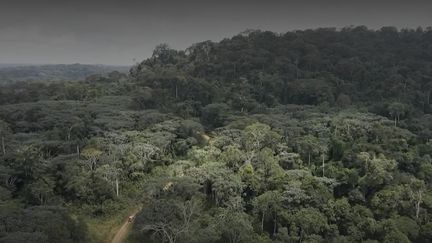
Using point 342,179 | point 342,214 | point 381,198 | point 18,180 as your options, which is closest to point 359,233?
point 342,214

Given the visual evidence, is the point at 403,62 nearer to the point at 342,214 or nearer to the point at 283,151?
the point at 283,151

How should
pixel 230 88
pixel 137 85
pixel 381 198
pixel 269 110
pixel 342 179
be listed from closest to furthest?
pixel 381 198
pixel 342 179
pixel 269 110
pixel 230 88
pixel 137 85

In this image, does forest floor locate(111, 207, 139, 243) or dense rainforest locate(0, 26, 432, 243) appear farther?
forest floor locate(111, 207, 139, 243)

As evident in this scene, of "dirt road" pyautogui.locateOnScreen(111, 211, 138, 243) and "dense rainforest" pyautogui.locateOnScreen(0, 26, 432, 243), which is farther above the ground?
"dense rainforest" pyautogui.locateOnScreen(0, 26, 432, 243)

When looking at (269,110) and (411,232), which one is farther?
(269,110)

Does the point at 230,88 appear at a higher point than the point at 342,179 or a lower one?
higher

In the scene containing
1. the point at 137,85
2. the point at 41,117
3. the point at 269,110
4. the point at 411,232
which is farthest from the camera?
the point at 137,85

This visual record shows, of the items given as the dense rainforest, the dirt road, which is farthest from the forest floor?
the dense rainforest

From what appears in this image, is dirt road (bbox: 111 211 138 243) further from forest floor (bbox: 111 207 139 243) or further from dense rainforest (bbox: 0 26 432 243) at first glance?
dense rainforest (bbox: 0 26 432 243)
